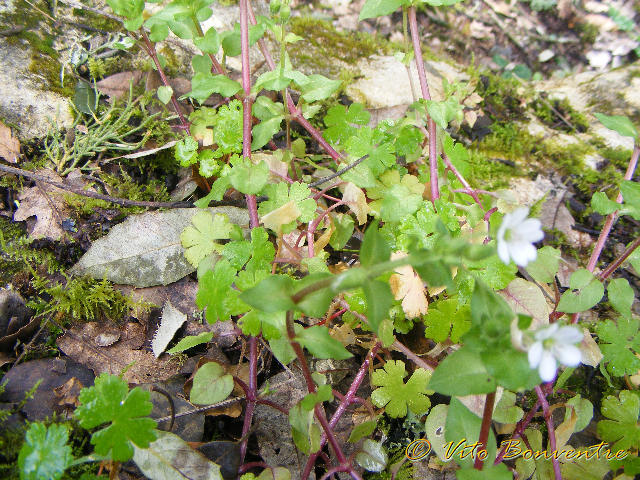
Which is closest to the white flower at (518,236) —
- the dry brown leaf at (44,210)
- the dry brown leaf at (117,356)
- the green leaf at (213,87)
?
the green leaf at (213,87)

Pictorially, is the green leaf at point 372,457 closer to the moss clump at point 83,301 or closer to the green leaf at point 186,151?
the moss clump at point 83,301

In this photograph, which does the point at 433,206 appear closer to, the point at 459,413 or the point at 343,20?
the point at 459,413

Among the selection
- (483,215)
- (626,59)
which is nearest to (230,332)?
(483,215)

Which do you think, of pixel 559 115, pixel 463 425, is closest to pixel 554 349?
pixel 463 425

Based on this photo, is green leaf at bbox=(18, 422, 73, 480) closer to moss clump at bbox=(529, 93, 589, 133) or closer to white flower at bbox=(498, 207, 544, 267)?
white flower at bbox=(498, 207, 544, 267)

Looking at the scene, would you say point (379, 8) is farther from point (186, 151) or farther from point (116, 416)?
point (116, 416)

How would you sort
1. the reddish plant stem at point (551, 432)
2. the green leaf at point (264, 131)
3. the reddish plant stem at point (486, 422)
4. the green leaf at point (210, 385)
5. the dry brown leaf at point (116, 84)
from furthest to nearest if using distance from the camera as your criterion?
the dry brown leaf at point (116, 84), the green leaf at point (264, 131), the reddish plant stem at point (551, 432), the green leaf at point (210, 385), the reddish plant stem at point (486, 422)
